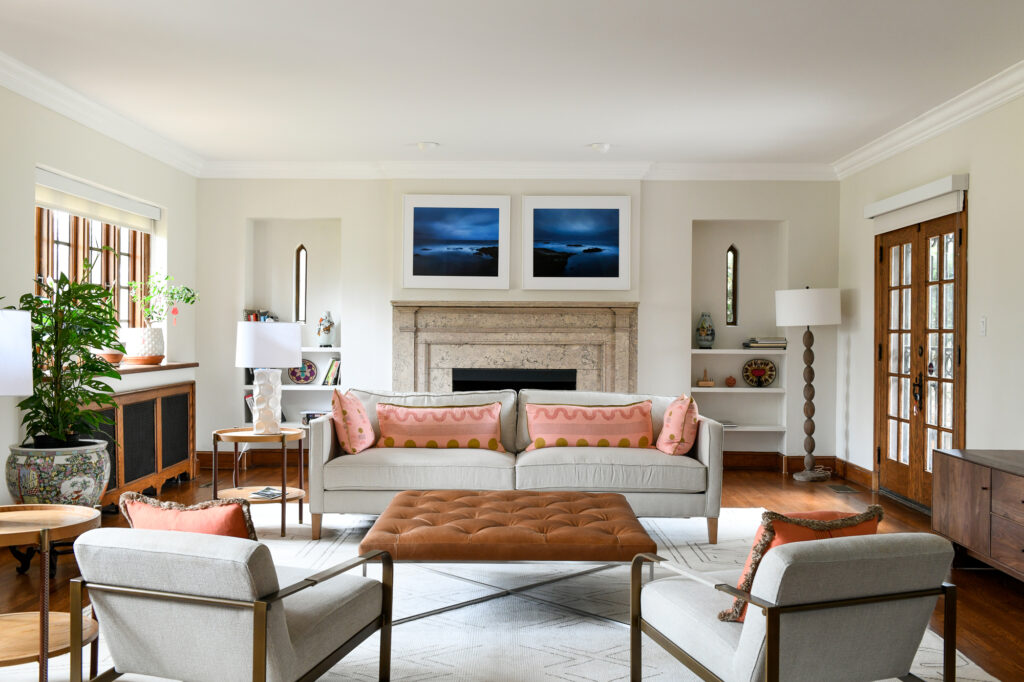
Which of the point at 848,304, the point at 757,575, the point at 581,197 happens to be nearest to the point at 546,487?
the point at 757,575

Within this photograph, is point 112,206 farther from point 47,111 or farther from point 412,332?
point 412,332

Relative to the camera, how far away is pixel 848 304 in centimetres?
721

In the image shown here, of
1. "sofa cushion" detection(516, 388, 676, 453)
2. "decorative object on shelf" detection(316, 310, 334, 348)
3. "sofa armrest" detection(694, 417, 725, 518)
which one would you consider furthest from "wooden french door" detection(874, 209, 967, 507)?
"decorative object on shelf" detection(316, 310, 334, 348)

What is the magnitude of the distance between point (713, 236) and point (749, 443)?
199 centimetres

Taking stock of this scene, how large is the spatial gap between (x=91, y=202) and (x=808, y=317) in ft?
18.5

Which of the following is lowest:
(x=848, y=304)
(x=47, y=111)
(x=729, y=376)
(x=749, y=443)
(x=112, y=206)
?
(x=749, y=443)

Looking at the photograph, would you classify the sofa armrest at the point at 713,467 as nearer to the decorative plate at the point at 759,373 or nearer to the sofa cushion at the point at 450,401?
the sofa cushion at the point at 450,401

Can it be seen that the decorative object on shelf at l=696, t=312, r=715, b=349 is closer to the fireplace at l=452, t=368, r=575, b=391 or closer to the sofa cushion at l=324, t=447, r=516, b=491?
the fireplace at l=452, t=368, r=575, b=391

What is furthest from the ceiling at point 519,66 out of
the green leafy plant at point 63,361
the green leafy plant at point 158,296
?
the green leafy plant at point 63,361

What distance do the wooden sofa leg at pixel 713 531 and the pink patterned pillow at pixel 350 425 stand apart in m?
2.09

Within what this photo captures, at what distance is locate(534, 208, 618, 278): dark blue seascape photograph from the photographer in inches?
292

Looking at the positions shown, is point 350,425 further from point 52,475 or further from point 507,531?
point 507,531

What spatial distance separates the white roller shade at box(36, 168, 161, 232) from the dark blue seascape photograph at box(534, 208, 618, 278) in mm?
3264

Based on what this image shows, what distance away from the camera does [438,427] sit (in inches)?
204
